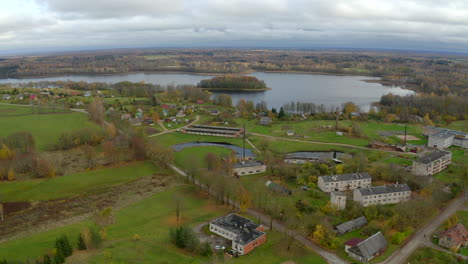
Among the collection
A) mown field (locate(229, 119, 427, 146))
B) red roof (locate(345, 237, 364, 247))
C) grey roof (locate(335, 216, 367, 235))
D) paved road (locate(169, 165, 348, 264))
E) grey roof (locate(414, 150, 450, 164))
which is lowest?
paved road (locate(169, 165, 348, 264))

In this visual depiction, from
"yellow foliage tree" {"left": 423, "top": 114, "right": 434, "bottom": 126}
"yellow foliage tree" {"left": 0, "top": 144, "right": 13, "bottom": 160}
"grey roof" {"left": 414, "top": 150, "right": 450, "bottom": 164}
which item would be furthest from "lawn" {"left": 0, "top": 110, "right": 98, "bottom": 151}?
"yellow foliage tree" {"left": 423, "top": 114, "right": 434, "bottom": 126}

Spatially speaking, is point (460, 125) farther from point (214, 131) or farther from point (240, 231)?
point (240, 231)

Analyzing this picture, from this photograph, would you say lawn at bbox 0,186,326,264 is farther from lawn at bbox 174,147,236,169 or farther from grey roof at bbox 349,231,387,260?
lawn at bbox 174,147,236,169

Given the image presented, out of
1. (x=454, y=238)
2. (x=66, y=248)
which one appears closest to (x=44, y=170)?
(x=66, y=248)

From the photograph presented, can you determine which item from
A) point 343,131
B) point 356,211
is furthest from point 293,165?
point 343,131

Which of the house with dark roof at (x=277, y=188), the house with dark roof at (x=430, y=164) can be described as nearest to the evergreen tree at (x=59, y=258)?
the house with dark roof at (x=277, y=188)
